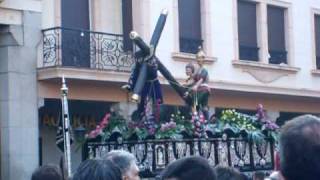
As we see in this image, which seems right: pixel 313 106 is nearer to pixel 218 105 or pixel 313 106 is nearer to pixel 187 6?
pixel 218 105

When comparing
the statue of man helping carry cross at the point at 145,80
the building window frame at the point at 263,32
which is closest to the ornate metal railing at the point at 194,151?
the statue of man helping carry cross at the point at 145,80

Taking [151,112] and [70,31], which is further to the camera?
[70,31]

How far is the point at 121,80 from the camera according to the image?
2208 centimetres

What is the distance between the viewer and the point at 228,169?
5.35 meters

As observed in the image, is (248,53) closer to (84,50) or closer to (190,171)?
(84,50)

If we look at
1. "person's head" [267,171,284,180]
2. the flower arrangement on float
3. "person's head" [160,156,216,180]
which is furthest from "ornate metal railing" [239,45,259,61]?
"person's head" [160,156,216,180]

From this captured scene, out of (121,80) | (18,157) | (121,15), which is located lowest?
(18,157)

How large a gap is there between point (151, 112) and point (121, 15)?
978 cm

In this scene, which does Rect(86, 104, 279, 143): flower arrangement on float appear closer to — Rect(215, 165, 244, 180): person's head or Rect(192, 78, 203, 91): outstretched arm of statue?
Rect(192, 78, 203, 91): outstretched arm of statue

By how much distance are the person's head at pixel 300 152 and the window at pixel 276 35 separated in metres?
24.2

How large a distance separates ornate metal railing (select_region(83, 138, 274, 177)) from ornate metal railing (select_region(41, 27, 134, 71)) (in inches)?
321

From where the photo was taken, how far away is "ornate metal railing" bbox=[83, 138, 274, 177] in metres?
12.4

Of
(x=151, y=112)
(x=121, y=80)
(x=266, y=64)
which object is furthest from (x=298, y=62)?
(x=151, y=112)

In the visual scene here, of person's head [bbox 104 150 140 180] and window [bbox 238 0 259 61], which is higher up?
window [bbox 238 0 259 61]
